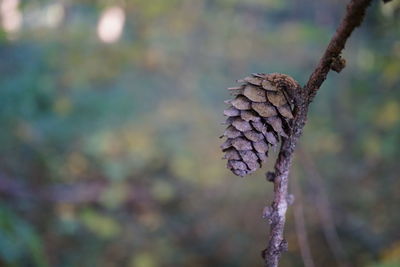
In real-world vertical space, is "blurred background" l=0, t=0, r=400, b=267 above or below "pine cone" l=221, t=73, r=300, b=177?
above

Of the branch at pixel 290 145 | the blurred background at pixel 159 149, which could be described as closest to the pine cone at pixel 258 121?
the branch at pixel 290 145

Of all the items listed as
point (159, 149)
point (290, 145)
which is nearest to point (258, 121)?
point (290, 145)

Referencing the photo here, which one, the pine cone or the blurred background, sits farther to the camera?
the blurred background

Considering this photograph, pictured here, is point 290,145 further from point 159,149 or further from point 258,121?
point 159,149

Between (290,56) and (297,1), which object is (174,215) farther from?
(297,1)

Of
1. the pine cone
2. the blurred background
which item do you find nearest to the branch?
the pine cone

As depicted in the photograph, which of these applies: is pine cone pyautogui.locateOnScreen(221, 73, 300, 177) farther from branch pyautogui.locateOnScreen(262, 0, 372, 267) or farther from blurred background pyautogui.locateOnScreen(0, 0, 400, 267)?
blurred background pyautogui.locateOnScreen(0, 0, 400, 267)

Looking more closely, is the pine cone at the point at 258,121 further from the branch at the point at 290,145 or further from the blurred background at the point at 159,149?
the blurred background at the point at 159,149
